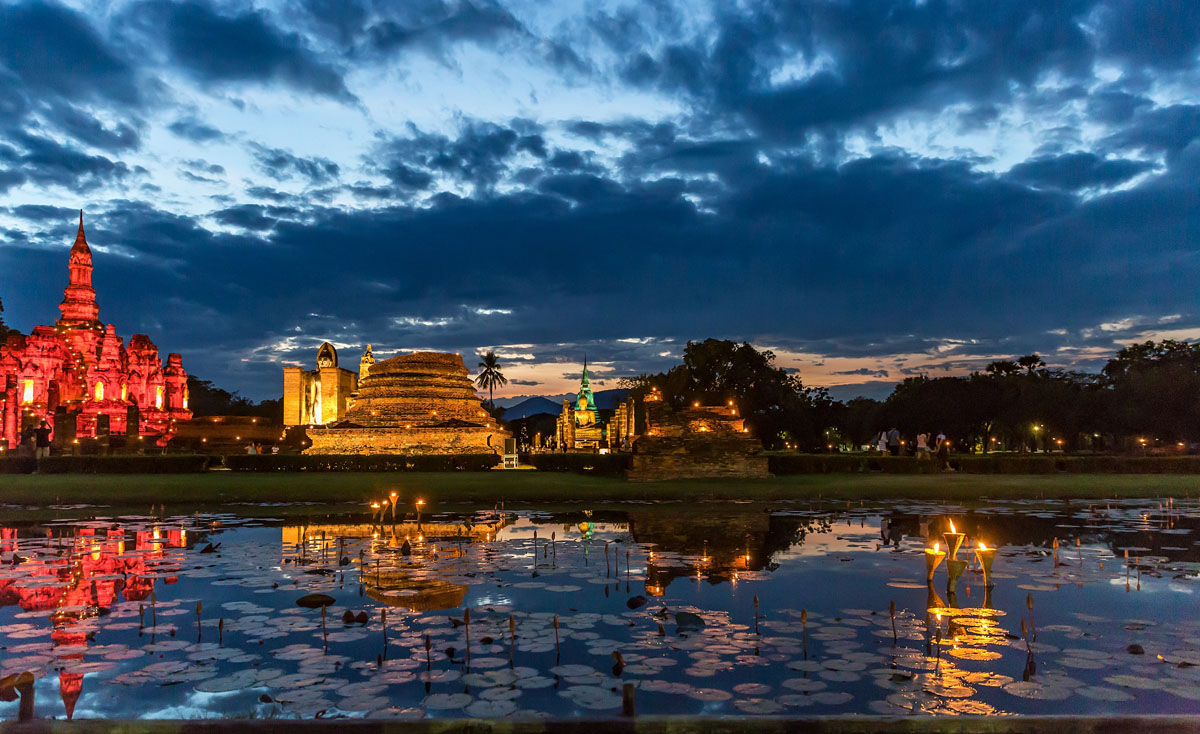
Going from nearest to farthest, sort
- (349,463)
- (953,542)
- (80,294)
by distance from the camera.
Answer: (953,542) < (349,463) < (80,294)

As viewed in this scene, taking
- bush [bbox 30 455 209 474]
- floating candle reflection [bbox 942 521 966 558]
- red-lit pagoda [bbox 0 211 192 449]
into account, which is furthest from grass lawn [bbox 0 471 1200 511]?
red-lit pagoda [bbox 0 211 192 449]

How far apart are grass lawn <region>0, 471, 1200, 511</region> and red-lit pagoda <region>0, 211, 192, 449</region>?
38.1m

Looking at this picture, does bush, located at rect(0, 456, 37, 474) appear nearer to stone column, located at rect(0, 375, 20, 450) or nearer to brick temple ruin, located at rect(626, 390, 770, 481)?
brick temple ruin, located at rect(626, 390, 770, 481)

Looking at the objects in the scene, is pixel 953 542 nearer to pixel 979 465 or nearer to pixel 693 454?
pixel 693 454

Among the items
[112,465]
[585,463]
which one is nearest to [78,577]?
[112,465]

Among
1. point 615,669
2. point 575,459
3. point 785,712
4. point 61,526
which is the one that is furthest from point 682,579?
point 575,459

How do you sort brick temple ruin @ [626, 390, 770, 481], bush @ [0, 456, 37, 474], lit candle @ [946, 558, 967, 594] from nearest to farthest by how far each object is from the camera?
lit candle @ [946, 558, 967, 594], brick temple ruin @ [626, 390, 770, 481], bush @ [0, 456, 37, 474]

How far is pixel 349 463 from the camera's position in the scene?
1507 inches

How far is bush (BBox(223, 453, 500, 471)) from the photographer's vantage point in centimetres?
3819

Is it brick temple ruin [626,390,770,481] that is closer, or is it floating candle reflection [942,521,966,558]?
floating candle reflection [942,521,966,558]

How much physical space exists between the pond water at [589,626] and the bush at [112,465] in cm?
2065

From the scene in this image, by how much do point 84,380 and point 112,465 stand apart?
4593 cm

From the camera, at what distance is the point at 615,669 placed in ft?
24.3

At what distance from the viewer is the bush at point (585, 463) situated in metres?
41.2
